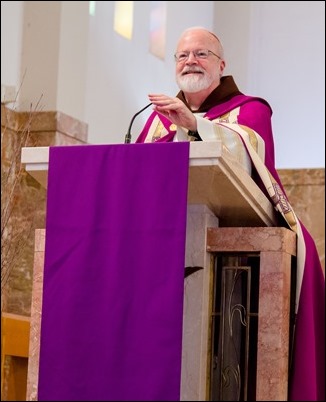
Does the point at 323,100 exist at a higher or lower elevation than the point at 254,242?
higher

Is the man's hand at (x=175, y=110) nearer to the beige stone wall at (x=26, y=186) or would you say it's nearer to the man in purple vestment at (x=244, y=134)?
the man in purple vestment at (x=244, y=134)

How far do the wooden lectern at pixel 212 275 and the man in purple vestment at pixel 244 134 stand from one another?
10cm

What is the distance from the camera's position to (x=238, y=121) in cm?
456

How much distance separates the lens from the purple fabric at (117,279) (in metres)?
3.53

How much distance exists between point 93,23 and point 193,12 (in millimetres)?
2495

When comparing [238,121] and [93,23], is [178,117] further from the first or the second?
[93,23]

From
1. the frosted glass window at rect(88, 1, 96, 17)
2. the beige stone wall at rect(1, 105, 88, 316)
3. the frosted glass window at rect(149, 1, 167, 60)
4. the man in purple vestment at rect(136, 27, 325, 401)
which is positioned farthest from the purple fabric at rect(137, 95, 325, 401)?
the frosted glass window at rect(149, 1, 167, 60)

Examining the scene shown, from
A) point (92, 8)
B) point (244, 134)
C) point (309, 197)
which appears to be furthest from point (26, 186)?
point (244, 134)

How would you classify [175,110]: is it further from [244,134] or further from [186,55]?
[186,55]

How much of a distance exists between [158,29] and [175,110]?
8.20 metres

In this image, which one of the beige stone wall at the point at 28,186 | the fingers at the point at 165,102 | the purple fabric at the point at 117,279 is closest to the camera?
the purple fabric at the point at 117,279

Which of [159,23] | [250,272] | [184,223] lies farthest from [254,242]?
[159,23]

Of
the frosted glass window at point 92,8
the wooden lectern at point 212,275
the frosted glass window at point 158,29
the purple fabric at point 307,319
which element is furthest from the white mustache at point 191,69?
the frosted glass window at point 158,29

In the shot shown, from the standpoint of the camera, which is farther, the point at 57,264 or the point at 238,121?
the point at 238,121
